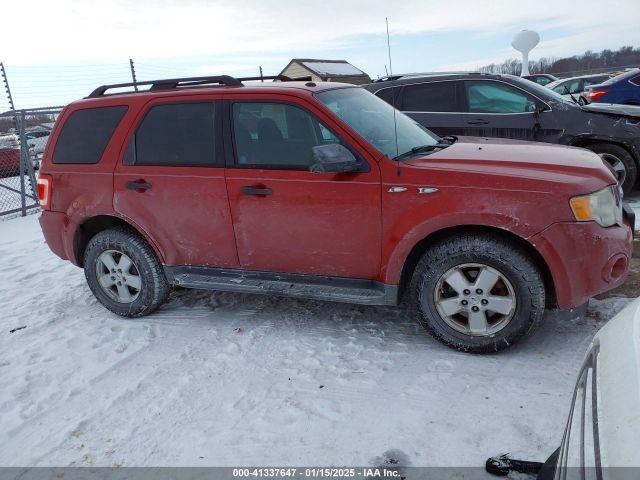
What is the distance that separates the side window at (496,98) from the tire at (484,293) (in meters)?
3.95

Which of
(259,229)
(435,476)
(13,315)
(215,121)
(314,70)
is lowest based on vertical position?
(435,476)

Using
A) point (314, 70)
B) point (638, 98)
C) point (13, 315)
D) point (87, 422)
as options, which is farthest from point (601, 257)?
point (314, 70)

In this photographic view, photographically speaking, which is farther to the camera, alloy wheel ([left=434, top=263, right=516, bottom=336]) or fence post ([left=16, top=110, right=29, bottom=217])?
fence post ([left=16, top=110, right=29, bottom=217])

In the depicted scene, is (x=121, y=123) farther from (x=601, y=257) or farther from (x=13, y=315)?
(x=601, y=257)

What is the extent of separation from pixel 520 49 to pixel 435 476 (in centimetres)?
3123

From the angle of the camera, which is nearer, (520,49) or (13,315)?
(13,315)

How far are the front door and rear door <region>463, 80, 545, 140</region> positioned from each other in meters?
3.79

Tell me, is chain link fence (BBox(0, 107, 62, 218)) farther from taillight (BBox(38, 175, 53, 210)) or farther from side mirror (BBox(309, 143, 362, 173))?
side mirror (BBox(309, 143, 362, 173))

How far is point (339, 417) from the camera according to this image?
288cm

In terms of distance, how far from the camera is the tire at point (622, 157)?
6.34 m

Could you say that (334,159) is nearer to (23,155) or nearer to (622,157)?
(622,157)

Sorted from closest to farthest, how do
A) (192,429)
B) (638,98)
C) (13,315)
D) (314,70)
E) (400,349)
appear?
(192,429), (400,349), (13,315), (638,98), (314,70)

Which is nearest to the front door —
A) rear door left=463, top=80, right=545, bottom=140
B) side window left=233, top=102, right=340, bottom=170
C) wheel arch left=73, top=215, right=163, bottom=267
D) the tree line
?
side window left=233, top=102, right=340, bottom=170

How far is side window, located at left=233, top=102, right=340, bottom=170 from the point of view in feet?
11.7
